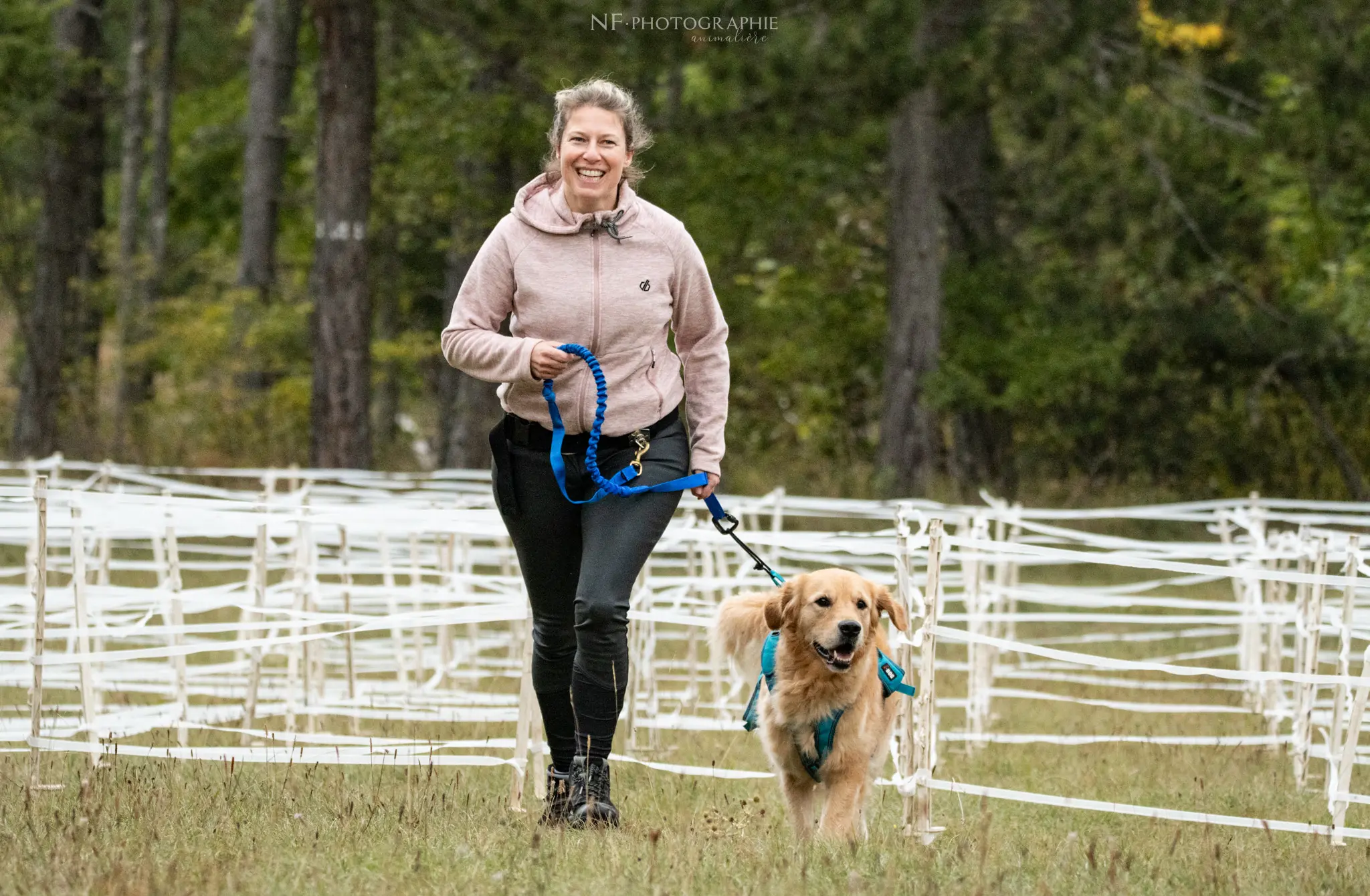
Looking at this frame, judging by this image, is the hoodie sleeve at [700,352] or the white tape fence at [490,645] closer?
the hoodie sleeve at [700,352]

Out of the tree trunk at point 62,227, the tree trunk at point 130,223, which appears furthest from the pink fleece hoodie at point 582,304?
the tree trunk at point 130,223

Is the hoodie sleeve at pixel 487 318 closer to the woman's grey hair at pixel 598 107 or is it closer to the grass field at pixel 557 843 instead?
Result: the woman's grey hair at pixel 598 107

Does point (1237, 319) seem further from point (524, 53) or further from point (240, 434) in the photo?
point (240, 434)

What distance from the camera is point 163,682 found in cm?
1019

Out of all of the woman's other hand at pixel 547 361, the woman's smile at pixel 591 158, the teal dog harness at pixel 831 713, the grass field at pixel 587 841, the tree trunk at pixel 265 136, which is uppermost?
the tree trunk at pixel 265 136

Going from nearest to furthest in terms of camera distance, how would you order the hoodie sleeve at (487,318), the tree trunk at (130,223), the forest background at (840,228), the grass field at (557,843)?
the grass field at (557,843)
the hoodie sleeve at (487,318)
the forest background at (840,228)
the tree trunk at (130,223)

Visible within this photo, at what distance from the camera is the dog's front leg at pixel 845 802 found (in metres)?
5.41

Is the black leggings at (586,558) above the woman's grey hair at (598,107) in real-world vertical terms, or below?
below

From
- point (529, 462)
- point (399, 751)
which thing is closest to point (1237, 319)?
point (399, 751)

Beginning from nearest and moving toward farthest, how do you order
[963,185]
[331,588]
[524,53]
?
[331,588] → [524,53] → [963,185]

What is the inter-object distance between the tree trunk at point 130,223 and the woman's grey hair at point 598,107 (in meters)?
18.7

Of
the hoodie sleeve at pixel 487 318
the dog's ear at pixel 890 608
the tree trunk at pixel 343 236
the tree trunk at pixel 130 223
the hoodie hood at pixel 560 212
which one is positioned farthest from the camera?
the tree trunk at pixel 130 223

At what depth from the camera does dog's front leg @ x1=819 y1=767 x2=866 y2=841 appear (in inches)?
213

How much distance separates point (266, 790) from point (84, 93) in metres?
19.9
